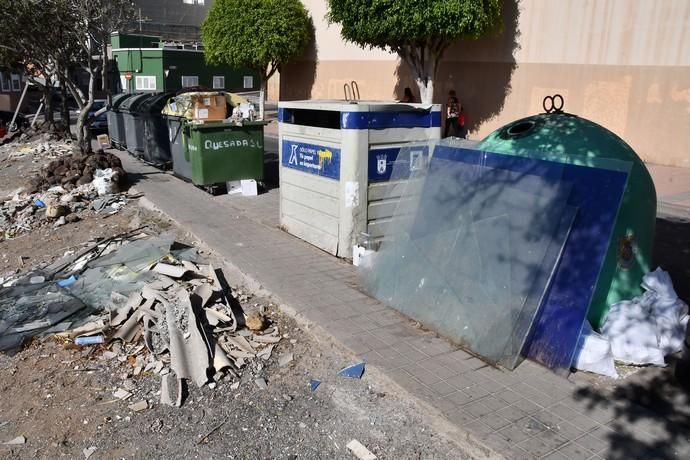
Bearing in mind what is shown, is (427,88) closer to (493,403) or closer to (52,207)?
(52,207)

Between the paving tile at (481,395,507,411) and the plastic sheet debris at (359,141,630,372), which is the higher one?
the plastic sheet debris at (359,141,630,372)

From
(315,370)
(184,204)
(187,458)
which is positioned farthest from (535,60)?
(187,458)

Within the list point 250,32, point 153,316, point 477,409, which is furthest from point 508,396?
point 250,32

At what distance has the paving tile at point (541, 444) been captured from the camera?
3250 mm

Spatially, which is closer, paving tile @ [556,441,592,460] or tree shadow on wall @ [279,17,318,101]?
paving tile @ [556,441,592,460]

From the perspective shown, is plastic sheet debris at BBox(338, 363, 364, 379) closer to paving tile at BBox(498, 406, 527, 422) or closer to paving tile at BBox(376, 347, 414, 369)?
paving tile at BBox(376, 347, 414, 369)

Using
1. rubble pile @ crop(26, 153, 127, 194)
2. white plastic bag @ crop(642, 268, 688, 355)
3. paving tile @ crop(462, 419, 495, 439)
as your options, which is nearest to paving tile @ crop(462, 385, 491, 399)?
paving tile @ crop(462, 419, 495, 439)

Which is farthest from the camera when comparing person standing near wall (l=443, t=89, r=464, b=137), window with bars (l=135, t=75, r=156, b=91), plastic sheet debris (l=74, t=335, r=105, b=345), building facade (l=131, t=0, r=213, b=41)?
building facade (l=131, t=0, r=213, b=41)

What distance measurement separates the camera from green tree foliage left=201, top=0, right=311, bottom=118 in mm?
21297

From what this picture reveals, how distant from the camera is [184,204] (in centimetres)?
970

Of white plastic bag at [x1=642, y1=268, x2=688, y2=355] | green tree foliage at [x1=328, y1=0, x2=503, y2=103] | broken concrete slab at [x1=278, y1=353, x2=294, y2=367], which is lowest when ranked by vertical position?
broken concrete slab at [x1=278, y1=353, x2=294, y2=367]

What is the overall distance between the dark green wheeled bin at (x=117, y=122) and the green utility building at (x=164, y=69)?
18.0m

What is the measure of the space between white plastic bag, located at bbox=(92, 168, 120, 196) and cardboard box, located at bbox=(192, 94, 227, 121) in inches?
78.2

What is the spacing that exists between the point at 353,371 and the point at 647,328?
2.11 meters
